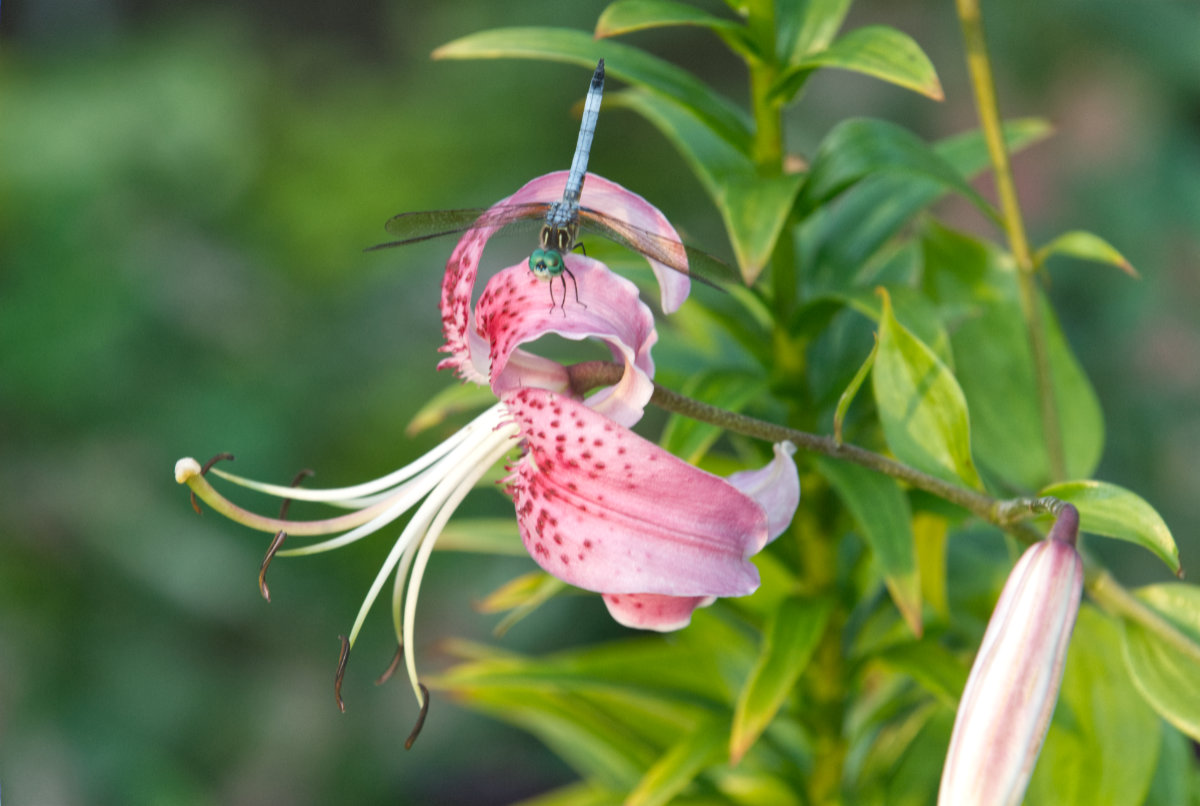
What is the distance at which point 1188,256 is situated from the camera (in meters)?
1.61

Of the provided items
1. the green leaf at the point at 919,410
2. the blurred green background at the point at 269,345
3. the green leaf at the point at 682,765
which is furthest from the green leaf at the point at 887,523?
the blurred green background at the point at 269,345

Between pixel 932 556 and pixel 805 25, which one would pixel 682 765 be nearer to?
pixel 932 556

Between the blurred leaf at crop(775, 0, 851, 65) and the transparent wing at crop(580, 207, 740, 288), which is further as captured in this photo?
the blurred leaf at crop(775, 0, 851, 65)

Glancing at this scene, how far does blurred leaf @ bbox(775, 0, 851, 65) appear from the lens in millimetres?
492

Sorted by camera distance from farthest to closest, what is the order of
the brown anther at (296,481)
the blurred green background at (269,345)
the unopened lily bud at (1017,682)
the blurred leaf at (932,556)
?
the blurred green background at (269,345)
the blurred leaf at (932,556)
the brown anther at (296,481)
the unopened lily bud at (1017,682)

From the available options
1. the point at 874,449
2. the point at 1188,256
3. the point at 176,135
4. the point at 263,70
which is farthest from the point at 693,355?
the point at 263,70

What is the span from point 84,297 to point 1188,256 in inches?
61.6

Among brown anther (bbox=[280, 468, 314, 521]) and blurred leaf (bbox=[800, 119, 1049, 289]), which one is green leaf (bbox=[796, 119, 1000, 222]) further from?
brown anther (bbox=[280, 468, 314, 521])

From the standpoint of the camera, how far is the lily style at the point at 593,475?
1.18ft

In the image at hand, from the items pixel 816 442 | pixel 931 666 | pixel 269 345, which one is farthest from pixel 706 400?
pixel 269 345

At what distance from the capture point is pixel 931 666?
55cm

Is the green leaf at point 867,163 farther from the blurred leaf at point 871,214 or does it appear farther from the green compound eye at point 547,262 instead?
the green compound eye at point 547,262

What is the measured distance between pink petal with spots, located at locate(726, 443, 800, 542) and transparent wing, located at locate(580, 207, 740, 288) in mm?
69

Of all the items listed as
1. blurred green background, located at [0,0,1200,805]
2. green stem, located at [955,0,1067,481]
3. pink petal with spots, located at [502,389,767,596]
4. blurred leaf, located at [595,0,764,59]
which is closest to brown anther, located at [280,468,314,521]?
pink petal with spots, located at [502,389,767,596]
